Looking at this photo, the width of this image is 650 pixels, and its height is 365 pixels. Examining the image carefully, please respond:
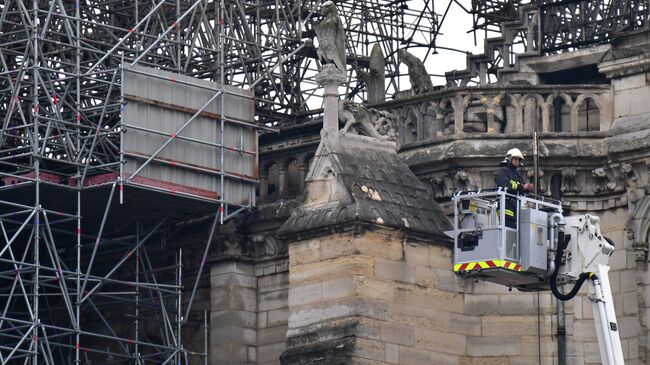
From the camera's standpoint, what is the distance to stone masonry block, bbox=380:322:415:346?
4231 cm

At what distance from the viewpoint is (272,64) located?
5175 cm

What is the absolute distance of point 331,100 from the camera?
4362cm

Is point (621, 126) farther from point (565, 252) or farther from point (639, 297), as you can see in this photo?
point (565, 252)

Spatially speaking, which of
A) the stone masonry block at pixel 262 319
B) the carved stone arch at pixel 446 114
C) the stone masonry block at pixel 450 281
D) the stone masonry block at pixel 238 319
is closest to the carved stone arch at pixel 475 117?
the carved stone arch at pixel 446 114

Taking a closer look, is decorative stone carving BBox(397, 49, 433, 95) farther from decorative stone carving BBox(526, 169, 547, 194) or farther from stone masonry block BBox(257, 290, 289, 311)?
stone masonry block BBox(257, 290, 289, 311)

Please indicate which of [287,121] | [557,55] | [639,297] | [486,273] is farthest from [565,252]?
[287,121]

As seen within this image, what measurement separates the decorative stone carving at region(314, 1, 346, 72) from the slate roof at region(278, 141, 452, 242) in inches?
58.7

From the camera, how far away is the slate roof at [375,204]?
42.7 m

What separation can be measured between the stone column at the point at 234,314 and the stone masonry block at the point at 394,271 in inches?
164

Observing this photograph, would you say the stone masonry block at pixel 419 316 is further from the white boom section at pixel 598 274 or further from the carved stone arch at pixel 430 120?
the white boom section at pixel 598 274

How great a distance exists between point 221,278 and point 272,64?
6.27 metres

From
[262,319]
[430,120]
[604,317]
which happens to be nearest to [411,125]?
[430,120]

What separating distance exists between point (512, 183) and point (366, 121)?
230 inches

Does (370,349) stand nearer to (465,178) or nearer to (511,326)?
(511,326)
